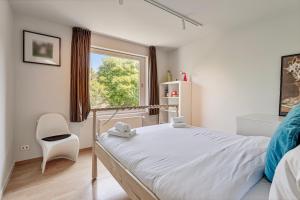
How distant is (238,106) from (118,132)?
7.50ft

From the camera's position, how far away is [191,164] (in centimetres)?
109

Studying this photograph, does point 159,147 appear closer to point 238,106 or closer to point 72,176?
point 72,176

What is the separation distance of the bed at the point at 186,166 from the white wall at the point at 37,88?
1.61 metres

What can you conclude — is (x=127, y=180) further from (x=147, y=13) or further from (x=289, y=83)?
(x=289, y=83)

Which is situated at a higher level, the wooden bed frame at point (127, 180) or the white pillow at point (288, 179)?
the white pillow at point (288, 179)

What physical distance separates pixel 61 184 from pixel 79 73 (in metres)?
1.84

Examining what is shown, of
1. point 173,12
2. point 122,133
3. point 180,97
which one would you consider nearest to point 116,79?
point 180,97

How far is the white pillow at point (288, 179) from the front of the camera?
606 mm

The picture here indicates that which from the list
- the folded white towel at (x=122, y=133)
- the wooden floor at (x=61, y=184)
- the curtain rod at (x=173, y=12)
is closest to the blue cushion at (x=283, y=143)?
the folded white towel at (x=122, y=133)

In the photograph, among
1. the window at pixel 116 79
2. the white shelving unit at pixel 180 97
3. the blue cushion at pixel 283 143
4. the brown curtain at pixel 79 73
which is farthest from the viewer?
the white shelving unit at pixel 180 97

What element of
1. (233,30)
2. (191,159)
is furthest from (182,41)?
(191,159)

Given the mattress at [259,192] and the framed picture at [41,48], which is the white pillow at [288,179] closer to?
the mattress at [259,192]

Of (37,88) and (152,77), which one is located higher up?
(152,77)

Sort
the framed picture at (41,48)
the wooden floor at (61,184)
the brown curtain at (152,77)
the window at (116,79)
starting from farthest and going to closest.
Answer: the brown curtain at (152,77) < the window at (116,79) < the framed picture at (41,48) < the wooden floor at (61,184)
